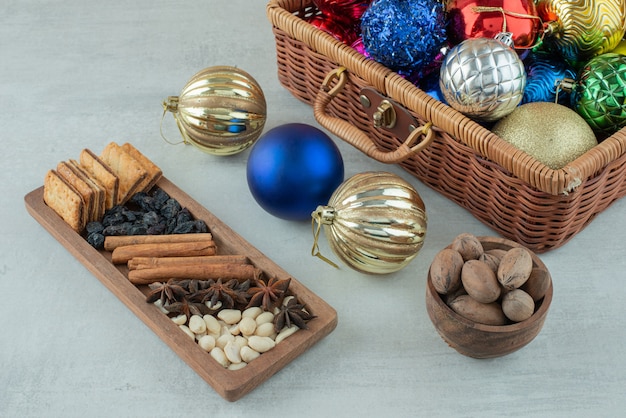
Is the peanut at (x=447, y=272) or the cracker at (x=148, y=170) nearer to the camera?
the peanut at (x=447, y=272)

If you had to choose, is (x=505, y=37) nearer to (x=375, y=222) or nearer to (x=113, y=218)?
(x=375, y=222)

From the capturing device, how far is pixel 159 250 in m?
1.45

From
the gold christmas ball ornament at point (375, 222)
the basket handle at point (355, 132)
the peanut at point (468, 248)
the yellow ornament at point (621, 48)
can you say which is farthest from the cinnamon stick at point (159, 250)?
the yellow ornament at point (621, 48)

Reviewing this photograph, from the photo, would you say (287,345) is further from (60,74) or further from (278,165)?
(60,74)

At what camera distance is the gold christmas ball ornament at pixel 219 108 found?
159 cm

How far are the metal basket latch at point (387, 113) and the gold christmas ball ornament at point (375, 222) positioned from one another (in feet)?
0.66

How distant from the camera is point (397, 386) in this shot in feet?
4.20

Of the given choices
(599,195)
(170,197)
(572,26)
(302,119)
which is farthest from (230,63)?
(599,195)

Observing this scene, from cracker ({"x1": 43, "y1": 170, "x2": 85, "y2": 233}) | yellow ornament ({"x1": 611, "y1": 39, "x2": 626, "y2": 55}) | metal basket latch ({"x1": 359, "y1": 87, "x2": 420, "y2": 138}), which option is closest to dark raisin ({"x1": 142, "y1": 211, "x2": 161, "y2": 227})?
cracker ({"x1": 43, "y1": 170, "x2": 85, "y2": 233})

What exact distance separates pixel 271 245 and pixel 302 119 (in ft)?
1.38

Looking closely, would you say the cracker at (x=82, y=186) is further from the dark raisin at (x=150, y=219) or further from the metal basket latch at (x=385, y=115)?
the metal basket latch at (x=385, y=115)

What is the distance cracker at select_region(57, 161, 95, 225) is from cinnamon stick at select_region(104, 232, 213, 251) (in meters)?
0.07

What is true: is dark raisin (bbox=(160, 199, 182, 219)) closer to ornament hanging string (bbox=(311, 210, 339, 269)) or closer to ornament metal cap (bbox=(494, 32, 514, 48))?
ornament hanging string (bbox=(311, 210, 339, 269))

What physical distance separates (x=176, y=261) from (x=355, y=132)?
445mm
